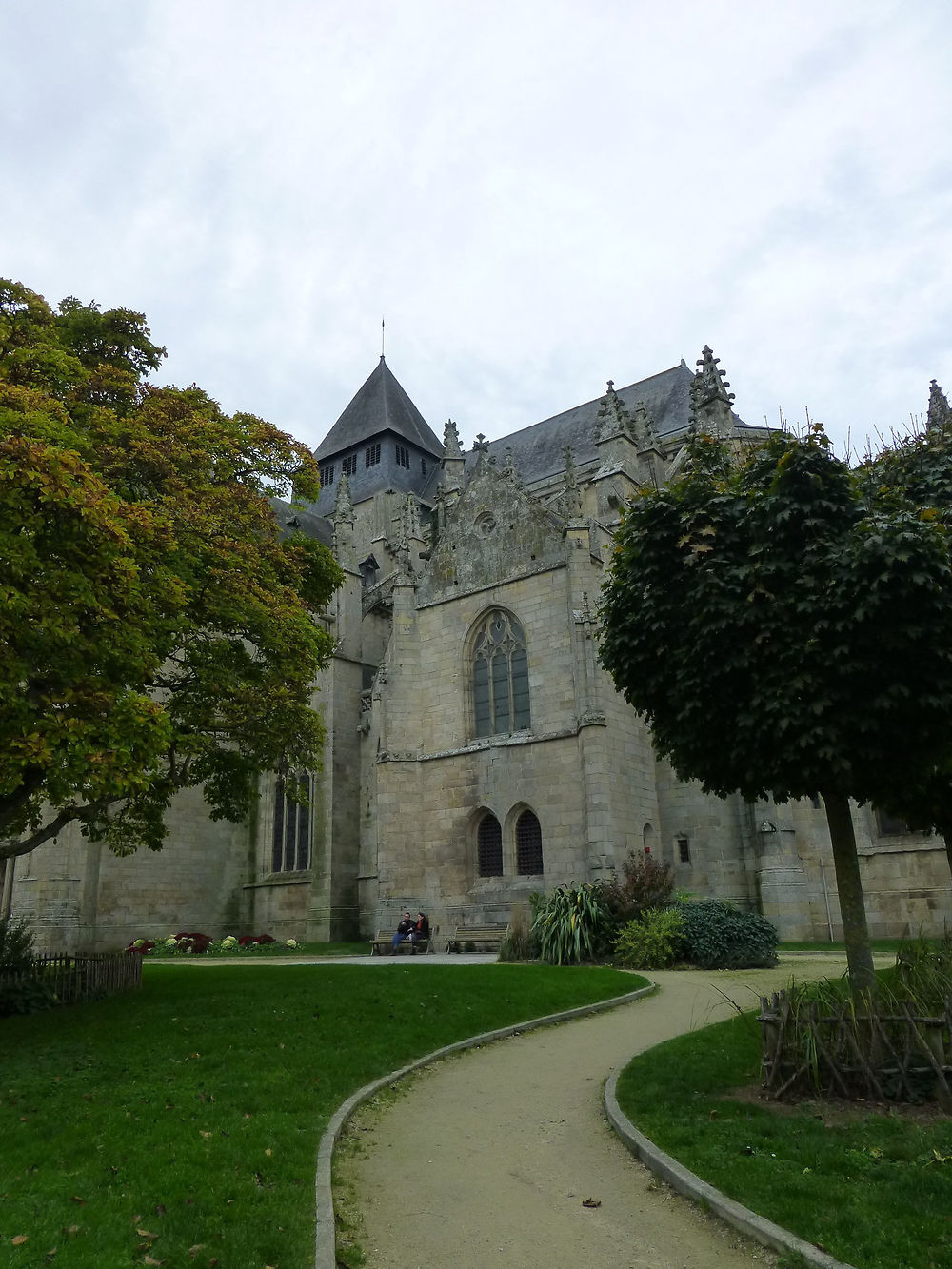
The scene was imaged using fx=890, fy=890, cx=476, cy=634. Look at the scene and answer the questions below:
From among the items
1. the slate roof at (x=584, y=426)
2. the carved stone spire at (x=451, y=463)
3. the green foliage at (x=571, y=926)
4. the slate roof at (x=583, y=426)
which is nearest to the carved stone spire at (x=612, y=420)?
the slate roof at (x=583, y=426)

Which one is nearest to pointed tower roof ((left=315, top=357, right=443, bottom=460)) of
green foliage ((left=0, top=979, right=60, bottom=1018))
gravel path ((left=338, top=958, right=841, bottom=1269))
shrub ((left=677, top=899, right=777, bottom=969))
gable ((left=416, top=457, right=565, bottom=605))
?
gable ((left=416, top=457, right=565, bottom=605))

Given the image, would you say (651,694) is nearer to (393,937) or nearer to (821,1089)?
(821,1089)

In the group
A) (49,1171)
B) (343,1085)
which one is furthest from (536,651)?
(49,1171)

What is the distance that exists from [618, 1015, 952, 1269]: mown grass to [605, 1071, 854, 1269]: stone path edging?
0.31ft

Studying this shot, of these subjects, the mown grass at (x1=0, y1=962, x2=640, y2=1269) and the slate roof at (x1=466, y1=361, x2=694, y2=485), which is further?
the slate roof at (x1=466, y1=361, x2=694, y2=485)

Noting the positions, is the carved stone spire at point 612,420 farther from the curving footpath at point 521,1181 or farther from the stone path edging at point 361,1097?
the curving footpath at point 521,1181

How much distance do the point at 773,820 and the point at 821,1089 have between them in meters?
15.1

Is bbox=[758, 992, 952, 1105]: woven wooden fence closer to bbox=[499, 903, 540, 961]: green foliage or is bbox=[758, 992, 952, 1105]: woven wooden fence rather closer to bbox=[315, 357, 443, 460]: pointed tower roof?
bbox=[499, 903, 540, 961]: green foliage

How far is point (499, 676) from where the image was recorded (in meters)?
25.8

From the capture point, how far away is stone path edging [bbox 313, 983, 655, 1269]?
Answer: 487 centimetres

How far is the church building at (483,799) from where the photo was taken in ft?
72.0

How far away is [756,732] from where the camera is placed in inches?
320

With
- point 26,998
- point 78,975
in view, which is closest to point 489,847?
point 78,975

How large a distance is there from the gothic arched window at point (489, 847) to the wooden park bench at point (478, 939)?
1653mm
